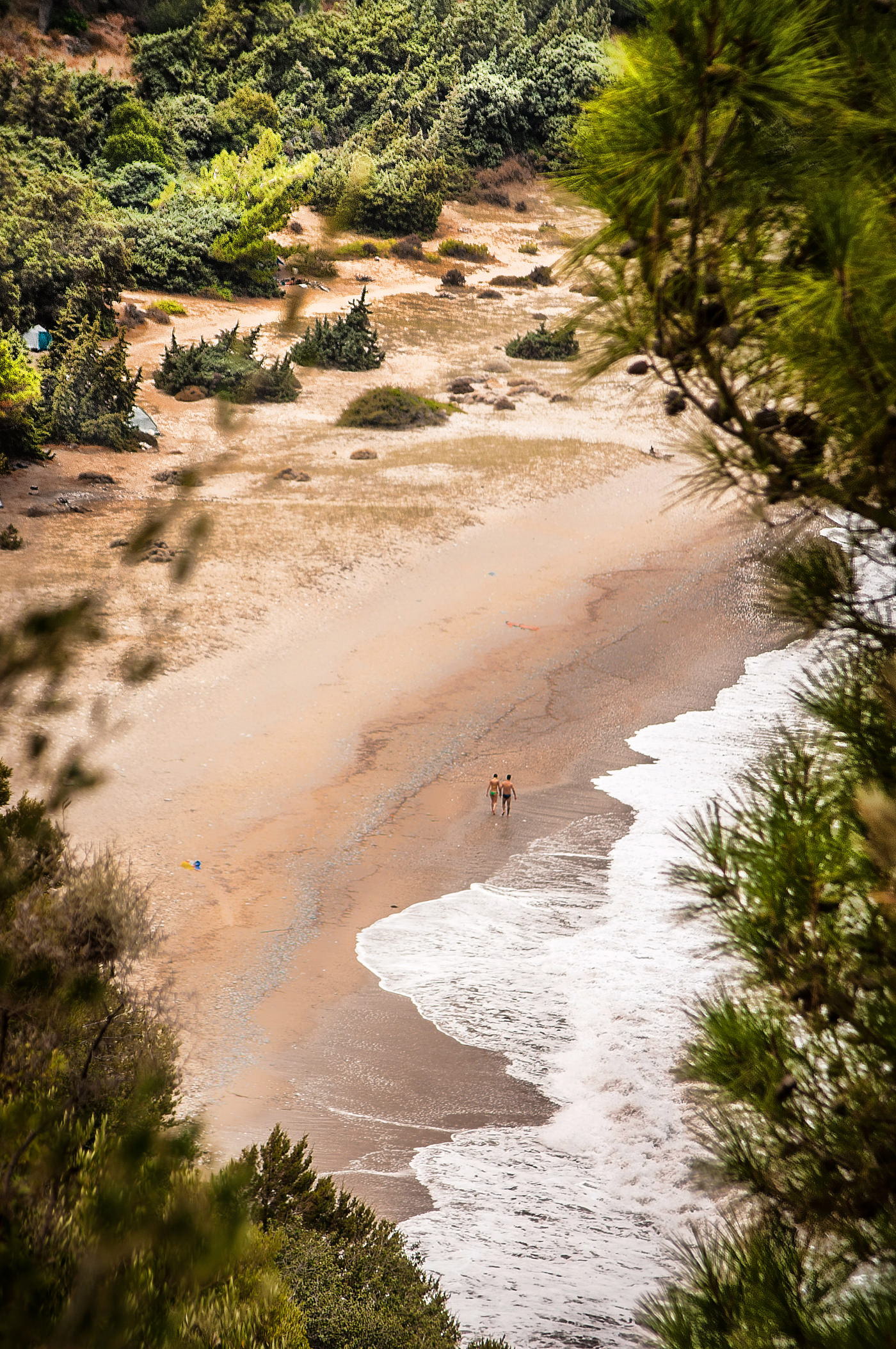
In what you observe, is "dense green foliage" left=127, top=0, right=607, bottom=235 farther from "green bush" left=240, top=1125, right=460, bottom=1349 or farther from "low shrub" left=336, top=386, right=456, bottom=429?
"green bush" left=240, top=1125, right=460, bottom=1349

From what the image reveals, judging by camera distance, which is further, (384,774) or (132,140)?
(132,140)

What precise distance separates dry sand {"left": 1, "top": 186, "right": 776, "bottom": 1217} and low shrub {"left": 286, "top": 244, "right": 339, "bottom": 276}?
0.08 metres

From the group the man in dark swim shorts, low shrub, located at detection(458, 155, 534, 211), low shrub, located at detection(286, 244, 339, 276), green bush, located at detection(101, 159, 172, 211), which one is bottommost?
the man in dark swim shorts

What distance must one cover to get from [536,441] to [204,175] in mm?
12934

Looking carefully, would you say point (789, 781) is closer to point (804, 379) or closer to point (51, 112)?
point (804, 379)

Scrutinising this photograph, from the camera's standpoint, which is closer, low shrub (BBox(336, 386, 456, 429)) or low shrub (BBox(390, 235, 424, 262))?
low shrub (BBox(336, 386, 456, 429))

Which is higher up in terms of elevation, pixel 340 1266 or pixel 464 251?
pixel 340 1266

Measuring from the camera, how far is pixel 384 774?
1477 cm

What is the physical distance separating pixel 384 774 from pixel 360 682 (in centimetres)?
266

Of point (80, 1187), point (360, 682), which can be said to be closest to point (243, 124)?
point (360, 682)

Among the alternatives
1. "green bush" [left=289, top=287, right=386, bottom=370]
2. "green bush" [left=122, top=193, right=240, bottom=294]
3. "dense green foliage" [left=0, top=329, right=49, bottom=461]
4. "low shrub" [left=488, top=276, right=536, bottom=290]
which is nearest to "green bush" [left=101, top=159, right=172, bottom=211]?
"green bush" [left=122, top=193, right=240, bottom=294]

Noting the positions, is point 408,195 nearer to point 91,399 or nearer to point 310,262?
point 91,399

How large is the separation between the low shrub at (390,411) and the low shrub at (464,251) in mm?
13905

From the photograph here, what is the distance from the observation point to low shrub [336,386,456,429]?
2672cm
